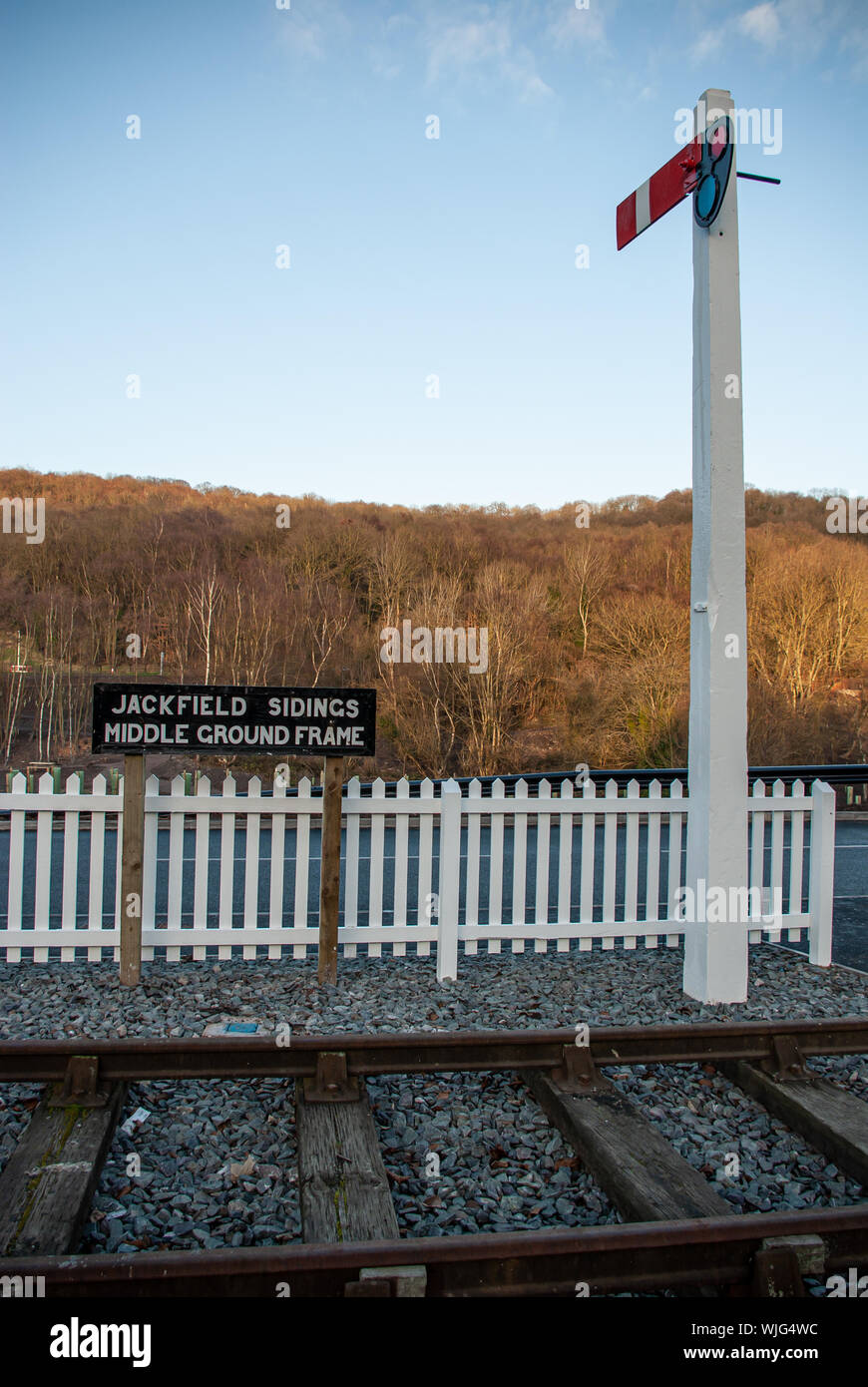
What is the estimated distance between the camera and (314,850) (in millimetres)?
11305

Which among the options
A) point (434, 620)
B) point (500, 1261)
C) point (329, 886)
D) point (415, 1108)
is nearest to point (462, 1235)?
point (500, 1261)

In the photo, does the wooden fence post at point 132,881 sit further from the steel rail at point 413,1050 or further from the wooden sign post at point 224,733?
the steel rail at point 413,1050

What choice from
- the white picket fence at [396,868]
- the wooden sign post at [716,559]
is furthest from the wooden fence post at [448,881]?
the wooden sign post at [716,559]

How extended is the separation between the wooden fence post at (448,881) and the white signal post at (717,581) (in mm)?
1616

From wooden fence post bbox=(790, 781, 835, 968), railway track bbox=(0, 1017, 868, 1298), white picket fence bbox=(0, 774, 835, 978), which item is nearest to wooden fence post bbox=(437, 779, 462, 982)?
white picket fence bbox=(0, 774, 835, 978)

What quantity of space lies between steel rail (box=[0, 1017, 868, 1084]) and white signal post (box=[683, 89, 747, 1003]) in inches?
52.6

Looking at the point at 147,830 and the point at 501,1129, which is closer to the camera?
the point at 501,1129

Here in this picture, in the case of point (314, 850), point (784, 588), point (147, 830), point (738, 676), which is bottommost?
point (314, 850)

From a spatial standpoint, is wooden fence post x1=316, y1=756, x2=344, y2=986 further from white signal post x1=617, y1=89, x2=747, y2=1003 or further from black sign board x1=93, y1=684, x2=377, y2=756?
white signal post x1=617, y1=89, x2=747, y2=1003

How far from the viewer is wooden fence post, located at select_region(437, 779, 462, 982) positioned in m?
6.08

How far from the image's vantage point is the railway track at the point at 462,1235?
8.11ft

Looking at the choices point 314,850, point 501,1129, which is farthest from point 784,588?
point 501,1129
